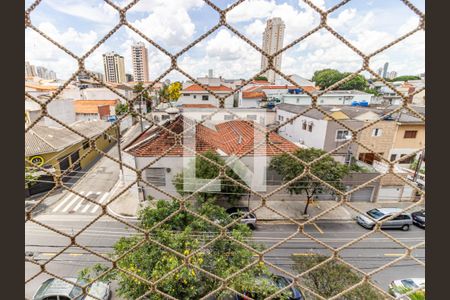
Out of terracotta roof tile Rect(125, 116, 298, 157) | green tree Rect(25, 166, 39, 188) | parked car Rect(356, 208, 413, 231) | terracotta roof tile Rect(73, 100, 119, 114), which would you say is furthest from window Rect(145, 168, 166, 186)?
terracotta roof tile Rect(73, 100, 119, 114)

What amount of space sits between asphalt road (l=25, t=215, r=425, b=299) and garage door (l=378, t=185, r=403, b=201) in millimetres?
795

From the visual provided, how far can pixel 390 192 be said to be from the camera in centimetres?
579

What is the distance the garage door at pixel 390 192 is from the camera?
18.9 ft

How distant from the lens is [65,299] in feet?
9.65

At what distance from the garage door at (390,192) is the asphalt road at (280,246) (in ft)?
2.61

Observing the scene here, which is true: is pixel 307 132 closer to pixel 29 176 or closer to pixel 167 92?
pixel 167 92

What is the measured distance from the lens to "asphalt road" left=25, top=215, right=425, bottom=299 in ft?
12.7

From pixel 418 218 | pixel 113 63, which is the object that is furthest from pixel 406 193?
pixel 113 63

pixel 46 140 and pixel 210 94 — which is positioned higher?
pixel 210 94

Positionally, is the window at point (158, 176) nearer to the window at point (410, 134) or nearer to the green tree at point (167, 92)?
the green tree at point (167, 92)

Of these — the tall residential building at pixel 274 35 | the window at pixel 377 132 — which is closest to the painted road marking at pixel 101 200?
the tall residential building at pixel 274 35

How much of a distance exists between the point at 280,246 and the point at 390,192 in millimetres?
3371

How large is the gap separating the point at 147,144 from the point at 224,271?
257 centimetres

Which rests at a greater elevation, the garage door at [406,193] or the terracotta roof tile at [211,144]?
the terracotta roof tile at [211,144]
